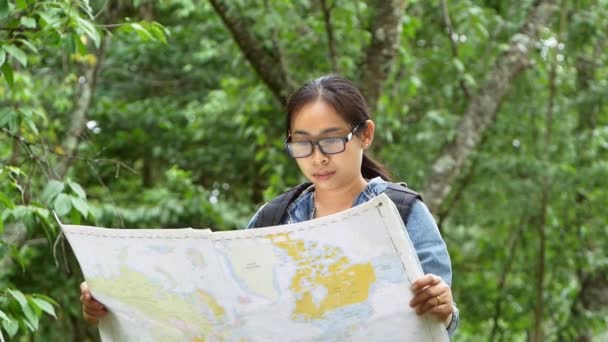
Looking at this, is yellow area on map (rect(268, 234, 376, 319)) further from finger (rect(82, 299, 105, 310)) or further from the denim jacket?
finger (rect(82, 299, 105, 310))

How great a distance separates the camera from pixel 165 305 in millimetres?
1680

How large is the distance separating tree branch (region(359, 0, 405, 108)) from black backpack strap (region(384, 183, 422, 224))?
3.03 meters

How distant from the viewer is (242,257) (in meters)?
1.59

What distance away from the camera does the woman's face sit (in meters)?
1.85

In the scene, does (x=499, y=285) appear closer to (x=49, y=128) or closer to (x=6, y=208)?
(x=49, y=128)

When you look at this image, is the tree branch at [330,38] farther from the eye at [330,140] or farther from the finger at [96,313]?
the finger at [96,313]

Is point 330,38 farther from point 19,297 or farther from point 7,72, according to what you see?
point 19,297

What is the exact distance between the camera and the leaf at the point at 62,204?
2.55 meters

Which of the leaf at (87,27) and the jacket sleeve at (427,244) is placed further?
the leaf at (87,27)

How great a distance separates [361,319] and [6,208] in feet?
4.45

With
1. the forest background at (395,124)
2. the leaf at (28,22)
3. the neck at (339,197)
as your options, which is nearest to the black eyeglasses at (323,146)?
the neck at (339,197)

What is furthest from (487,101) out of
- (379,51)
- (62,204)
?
(62,204)

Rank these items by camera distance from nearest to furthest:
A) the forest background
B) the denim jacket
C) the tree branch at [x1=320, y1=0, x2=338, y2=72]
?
the denim jacket < the tree branch at [x1=320, y1=0, x2=338, y2=72] < the forest background

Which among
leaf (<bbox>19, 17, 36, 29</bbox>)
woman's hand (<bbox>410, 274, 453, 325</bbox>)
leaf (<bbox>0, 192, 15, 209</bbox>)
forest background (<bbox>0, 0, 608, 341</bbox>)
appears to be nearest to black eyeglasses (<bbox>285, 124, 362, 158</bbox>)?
woman's hand (<bbox>410, 274, 453, 325</bbox>)
